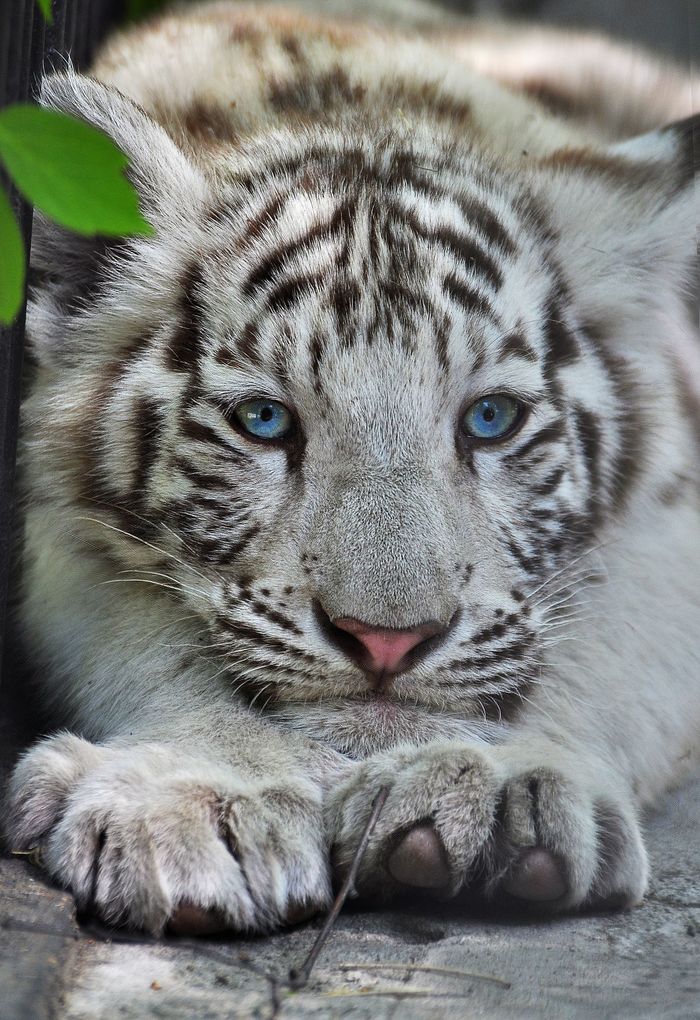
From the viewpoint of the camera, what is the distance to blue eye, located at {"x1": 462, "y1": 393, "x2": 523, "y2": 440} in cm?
156

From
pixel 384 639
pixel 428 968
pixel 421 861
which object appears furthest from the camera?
pixel 384 639

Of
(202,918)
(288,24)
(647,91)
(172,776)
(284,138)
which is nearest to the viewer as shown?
(202,918)

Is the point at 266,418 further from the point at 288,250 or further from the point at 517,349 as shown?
the point at 517,349

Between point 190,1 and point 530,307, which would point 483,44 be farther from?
point 530,307

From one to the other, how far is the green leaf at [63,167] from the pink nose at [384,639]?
67 cm

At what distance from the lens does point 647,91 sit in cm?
211

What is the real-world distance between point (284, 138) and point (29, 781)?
1.03 m

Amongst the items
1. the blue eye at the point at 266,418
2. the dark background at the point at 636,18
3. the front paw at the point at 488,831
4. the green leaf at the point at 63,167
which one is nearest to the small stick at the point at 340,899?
the front paw at the point at 488,831

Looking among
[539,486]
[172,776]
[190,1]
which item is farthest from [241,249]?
[190,1]

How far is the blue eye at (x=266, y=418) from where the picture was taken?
1.52 m

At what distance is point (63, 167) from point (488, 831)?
2.69 feet

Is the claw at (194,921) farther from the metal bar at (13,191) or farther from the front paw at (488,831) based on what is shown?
the metal bar at (13,191)

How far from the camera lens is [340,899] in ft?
3.97

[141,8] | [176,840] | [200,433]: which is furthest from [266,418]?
[141,8]
